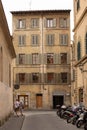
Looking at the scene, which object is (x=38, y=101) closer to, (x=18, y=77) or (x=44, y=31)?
(x=18, y=77)

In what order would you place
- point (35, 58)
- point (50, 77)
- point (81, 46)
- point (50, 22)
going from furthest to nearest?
point (50, 22), point (35, 58), point (50, 77), point (81, 46)

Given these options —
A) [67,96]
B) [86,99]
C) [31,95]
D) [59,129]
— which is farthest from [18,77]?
[59,129]

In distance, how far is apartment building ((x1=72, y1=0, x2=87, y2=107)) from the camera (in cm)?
3831

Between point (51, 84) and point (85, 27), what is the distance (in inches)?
1529

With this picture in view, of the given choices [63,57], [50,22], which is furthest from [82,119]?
[50,22]

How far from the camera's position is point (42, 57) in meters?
77.5

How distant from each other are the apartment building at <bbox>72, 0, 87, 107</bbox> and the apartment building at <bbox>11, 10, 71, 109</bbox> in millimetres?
30984

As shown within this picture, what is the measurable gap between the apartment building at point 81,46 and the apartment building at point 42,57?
30984 mm

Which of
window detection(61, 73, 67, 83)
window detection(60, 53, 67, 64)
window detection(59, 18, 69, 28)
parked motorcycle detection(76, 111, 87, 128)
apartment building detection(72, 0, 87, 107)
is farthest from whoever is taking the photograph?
window detection(59, 18, 69, 28)

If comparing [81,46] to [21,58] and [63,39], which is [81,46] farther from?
[21,58]

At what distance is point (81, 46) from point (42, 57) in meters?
36.5

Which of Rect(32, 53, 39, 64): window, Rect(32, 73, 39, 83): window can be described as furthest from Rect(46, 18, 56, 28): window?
Rect(32, 73, 39, 83): window

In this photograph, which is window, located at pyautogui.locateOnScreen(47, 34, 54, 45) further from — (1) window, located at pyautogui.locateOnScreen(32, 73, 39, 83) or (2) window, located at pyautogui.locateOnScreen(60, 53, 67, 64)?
(1) window, located at pyautogui.locateOnScreen(32, 73, 39, 83)

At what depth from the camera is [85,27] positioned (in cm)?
3825
